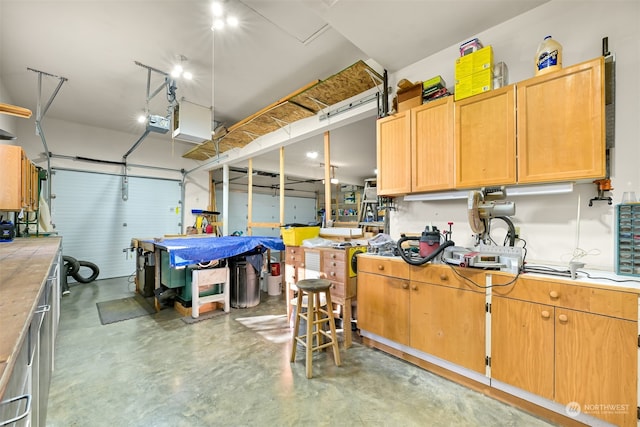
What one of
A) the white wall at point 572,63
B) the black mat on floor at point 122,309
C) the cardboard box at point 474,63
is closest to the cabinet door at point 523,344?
the white wall at point 572,63

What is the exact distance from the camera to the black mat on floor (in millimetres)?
3725

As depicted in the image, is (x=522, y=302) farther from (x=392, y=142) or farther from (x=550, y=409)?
(x=392, y=142)

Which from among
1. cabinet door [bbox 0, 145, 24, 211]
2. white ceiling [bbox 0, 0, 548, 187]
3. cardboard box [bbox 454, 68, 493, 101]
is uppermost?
white ceiling [bbox 0, 0, 548, 187]

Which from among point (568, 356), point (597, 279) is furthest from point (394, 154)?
point (568, 356)

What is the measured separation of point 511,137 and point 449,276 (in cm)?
125

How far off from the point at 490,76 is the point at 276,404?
10.5 feet

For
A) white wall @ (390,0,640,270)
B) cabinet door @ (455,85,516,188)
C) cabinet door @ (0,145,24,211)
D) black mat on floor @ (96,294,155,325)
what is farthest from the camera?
black mat on floor @ (96,294,155,325)

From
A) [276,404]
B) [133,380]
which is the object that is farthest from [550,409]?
[133,380]

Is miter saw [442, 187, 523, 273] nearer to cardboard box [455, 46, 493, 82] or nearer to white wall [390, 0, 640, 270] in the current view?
white wall [390, 0, 640, 270]

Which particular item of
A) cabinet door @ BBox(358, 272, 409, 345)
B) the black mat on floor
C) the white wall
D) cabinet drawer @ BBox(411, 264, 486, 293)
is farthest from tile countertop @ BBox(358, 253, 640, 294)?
the black mat on floor

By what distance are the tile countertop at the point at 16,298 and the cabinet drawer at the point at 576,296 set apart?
2492 mm

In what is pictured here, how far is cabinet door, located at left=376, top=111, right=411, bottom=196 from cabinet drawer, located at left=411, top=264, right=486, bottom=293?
857mm

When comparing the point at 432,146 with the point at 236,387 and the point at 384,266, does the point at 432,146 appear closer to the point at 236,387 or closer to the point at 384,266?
the point at 384,266

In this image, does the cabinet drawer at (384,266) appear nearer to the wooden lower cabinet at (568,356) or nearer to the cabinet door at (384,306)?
the cabinet door at (384,306)
